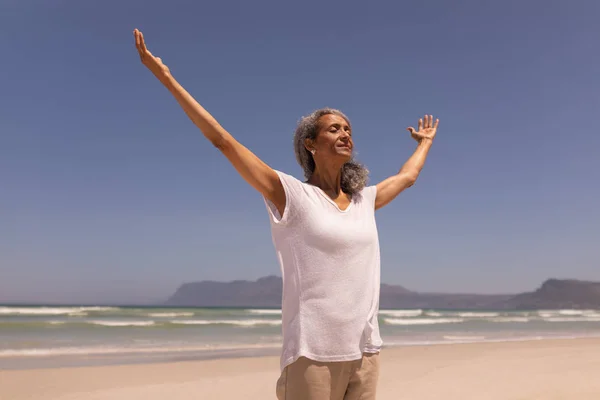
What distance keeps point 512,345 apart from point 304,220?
12940 millimetres

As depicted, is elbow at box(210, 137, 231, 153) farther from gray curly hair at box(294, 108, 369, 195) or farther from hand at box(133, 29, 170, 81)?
gray curly hair at box(294, 108, 369, 195)

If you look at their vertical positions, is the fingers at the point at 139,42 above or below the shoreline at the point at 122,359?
above

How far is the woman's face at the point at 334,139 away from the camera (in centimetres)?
205

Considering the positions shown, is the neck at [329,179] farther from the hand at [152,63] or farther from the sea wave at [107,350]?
the sea wave at [107,350]

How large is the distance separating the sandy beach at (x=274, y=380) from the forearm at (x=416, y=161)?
491cm

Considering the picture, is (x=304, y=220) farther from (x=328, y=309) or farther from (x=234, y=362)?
(x=234, y=362)

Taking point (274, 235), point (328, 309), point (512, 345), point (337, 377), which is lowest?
point (512, 345)

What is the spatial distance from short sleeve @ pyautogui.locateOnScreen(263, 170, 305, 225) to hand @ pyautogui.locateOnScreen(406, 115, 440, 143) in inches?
45.0

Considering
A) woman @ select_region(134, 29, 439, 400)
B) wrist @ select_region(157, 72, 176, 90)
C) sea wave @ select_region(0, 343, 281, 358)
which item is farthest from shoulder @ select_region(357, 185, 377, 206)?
sea wave @ select_region(0, 343, 281, 358)

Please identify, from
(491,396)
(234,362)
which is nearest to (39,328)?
(234,362)

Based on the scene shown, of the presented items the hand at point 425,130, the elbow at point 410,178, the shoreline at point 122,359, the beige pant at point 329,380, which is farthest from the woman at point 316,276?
the shoreline at point 122,359

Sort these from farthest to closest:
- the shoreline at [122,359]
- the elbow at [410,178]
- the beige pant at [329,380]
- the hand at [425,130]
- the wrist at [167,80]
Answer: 1. the shoreline at [122,359]
2. the hand at [425,130]
3. the elbow at [410,178]
4. the wrist at [167,80]
5. the beige pant at [329,380]

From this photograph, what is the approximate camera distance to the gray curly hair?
2.11 m

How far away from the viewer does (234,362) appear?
9773 mm
